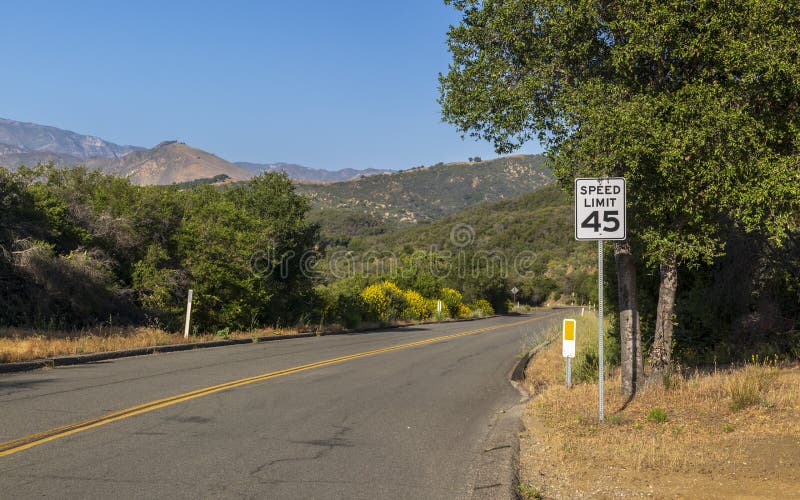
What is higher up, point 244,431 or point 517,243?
point 517,243

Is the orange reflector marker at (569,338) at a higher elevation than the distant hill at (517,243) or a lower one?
lower

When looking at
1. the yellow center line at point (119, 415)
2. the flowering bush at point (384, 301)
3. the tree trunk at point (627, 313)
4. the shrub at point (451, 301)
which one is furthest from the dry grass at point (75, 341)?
the shrub at point (451, 301)

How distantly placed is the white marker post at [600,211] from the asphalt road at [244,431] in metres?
2.91

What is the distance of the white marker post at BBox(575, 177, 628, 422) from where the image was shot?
8.32 m

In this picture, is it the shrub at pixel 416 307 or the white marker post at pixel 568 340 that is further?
the shrub at pixel 416 307

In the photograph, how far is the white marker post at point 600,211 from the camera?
8320 mm

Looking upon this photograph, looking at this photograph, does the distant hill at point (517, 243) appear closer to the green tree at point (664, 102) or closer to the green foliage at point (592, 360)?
the green foliage at point (592, 360)

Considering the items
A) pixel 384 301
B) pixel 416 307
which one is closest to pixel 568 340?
pixel 384 301

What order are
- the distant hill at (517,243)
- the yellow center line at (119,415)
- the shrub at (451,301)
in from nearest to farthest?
1. the yellow center line at (119,415)
2. the shrub at (451,301)
3. the distant hill at (517,243)

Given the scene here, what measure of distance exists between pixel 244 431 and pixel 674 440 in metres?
5.13

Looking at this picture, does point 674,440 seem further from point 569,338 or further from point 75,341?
point 75,341

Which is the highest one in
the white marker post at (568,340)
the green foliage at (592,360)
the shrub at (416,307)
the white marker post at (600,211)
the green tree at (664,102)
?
the green tree at (664,102)

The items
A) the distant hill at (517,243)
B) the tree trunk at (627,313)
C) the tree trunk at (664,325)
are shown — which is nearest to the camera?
the tree trunk at (664,325)

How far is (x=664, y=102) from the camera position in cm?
875
